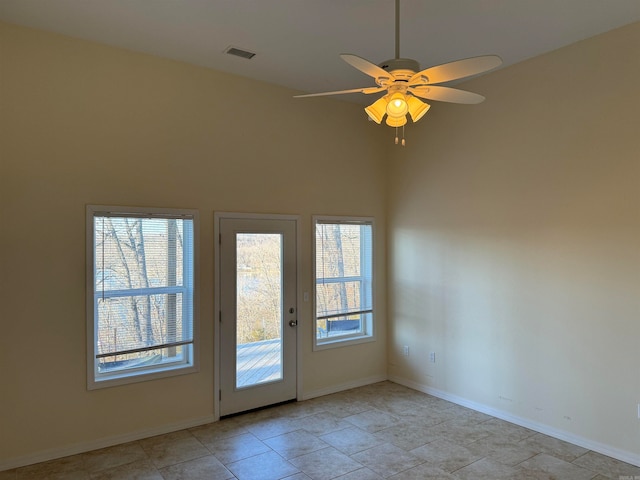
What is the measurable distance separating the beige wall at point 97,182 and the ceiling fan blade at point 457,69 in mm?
2521

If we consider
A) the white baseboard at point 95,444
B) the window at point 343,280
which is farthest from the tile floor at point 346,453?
the window at point 343,280

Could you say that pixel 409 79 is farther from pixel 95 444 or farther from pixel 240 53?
pixel 95 444

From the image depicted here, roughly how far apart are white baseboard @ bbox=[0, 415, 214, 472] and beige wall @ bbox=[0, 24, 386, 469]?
17mm

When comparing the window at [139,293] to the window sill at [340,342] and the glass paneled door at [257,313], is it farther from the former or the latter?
the window sill at [340,342]

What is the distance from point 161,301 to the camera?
159 inches

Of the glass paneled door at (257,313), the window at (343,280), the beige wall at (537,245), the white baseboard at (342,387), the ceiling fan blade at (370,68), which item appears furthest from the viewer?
the window at (343,280)

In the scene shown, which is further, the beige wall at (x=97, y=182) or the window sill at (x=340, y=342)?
the window sill at (x=340, y=342)

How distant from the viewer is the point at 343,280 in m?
5.30

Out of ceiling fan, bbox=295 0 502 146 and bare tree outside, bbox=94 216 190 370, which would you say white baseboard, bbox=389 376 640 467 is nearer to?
bare tree outside, bbox=94 216 190 370

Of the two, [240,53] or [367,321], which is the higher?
[240,53]

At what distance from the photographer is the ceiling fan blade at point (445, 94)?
2.52 meters

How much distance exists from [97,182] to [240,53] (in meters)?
1.70

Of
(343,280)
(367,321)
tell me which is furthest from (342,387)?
(343,280)

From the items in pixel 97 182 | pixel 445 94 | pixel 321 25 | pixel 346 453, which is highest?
pixel 321 25
